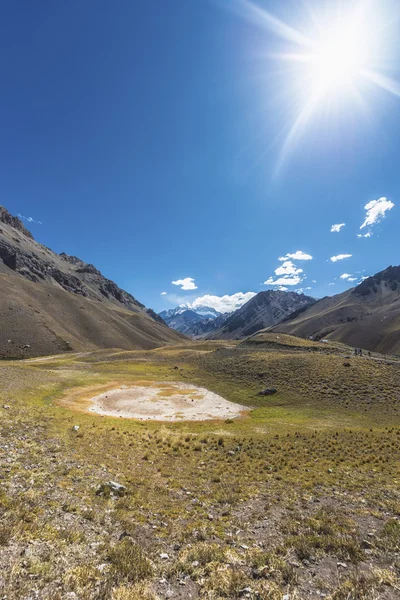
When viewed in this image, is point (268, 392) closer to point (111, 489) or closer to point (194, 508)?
point (194, 508)

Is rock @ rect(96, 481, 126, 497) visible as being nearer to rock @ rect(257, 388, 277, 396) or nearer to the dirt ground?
the dirt ground

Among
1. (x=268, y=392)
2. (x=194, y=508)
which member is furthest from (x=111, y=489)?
(x=268, y=392)

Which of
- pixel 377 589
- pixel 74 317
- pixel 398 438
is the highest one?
pixel 74 317

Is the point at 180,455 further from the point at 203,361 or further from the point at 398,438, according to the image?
the point at 203,361

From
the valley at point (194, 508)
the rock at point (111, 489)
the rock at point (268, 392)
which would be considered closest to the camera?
the valley at point (194, 508)

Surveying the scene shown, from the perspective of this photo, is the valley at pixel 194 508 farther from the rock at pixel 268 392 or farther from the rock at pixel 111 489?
the rock at pixel 268 392

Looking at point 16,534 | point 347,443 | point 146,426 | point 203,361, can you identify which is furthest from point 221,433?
point 203,361

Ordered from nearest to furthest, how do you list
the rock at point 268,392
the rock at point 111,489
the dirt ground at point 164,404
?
the rock at point 111,489 → the dirt ground at point 164,404 → the rock at point 268,392

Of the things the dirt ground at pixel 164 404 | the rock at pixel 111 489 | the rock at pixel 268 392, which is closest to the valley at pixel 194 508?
the rock at pixel 111 489
